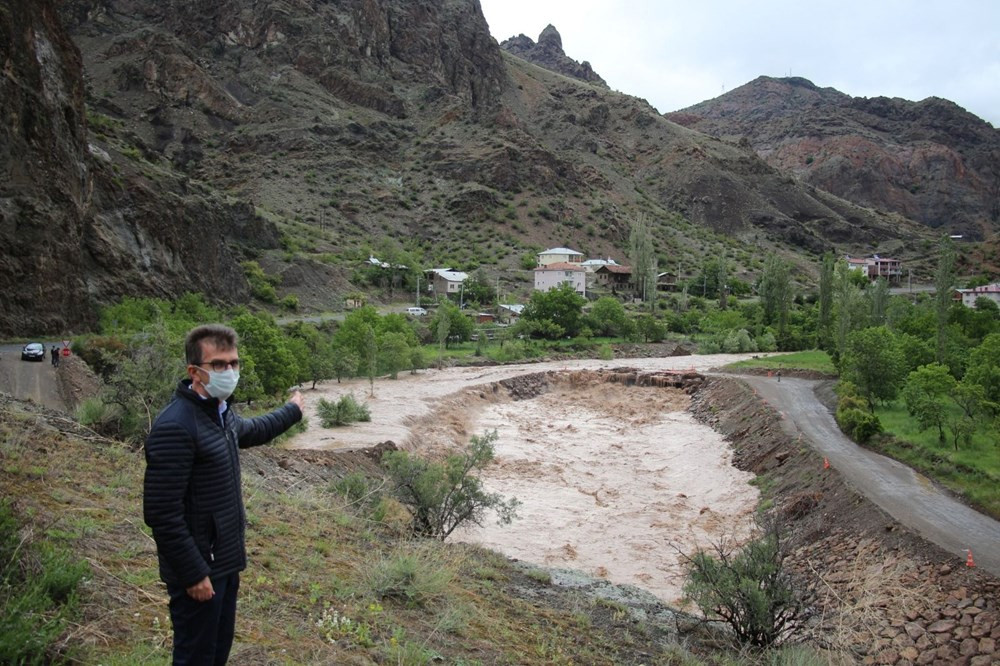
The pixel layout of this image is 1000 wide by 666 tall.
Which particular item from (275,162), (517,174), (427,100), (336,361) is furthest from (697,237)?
(336,361)

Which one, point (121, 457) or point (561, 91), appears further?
point (561, 91)

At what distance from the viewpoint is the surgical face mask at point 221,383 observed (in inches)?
143

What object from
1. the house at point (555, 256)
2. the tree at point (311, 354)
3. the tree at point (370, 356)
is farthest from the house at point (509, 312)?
the tree at point (370, 356)

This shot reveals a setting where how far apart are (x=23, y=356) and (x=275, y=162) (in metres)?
76.6

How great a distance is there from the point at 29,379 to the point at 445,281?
53903 millimetres

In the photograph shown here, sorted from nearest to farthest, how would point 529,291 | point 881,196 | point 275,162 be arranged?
point 529,291 < point 275,162 < point 881,196

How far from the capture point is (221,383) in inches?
145

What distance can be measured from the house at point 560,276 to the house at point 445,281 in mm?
9039

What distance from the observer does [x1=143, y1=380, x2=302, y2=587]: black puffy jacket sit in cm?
333

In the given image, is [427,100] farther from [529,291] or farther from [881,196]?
[881,196]

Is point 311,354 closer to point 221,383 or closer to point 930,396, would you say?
point 930,396

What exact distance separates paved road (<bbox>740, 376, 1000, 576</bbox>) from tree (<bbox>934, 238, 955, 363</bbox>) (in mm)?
8431

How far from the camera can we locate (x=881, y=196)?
180250mm

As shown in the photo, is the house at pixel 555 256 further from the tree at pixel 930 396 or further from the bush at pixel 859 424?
the tree at pixel 930 396
